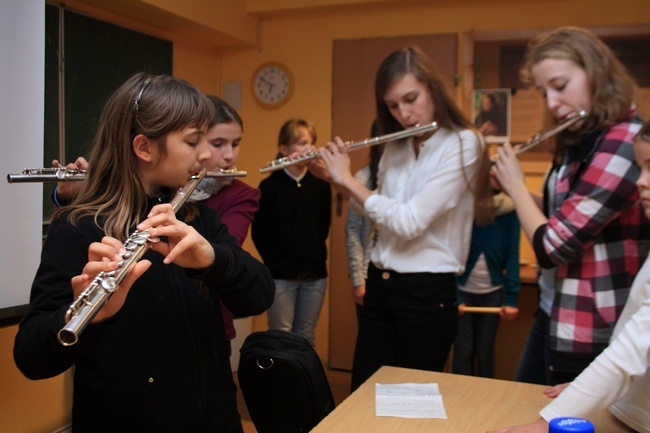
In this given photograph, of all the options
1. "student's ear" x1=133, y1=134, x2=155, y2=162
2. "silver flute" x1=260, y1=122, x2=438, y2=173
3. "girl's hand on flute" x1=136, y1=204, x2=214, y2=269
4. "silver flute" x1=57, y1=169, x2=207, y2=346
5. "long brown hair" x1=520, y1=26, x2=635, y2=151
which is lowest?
"silver flute" x1=57, y1=169, x2=207, y2=346

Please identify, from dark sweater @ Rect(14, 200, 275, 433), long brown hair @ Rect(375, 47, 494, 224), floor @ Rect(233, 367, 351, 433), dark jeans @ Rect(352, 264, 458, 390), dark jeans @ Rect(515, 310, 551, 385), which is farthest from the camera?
floor @ Rect(233, 367, 351, 433)

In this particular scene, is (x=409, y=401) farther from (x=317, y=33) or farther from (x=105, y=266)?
(x=317, y=33)

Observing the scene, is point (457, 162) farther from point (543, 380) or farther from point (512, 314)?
point (512, 314)

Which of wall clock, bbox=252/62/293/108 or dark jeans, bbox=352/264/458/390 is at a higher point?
wall clock, bbox=252/62/293/108

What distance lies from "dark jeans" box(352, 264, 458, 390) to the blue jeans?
1607mm

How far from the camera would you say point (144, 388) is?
4.17ft

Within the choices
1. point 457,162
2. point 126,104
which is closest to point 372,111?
point 457,162

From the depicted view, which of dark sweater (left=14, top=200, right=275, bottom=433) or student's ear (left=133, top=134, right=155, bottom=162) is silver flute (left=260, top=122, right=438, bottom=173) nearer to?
dark sweater (left=14, top=200, right=275, bottom=433)

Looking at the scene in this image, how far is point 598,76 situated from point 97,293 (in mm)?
1364

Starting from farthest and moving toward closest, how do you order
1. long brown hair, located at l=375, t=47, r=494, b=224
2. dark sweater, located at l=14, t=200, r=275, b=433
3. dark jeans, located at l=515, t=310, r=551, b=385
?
long brown hair, located at l=375, t=47, r=494, b=224 < dark jeans, located at l=515, t=310, r=551, b=385 < dark sweater, located at l=14, t=200, r=275, b=433

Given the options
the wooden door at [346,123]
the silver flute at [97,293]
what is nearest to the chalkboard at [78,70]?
the wooden door at [346,123]

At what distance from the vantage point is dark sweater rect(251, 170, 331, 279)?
3598mm

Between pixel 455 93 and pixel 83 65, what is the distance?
7.54 feet

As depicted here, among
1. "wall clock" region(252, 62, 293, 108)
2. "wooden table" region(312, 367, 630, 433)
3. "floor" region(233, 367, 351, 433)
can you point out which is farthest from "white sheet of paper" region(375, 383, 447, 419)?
"wall clock" region(252, 62, 293, 108)
